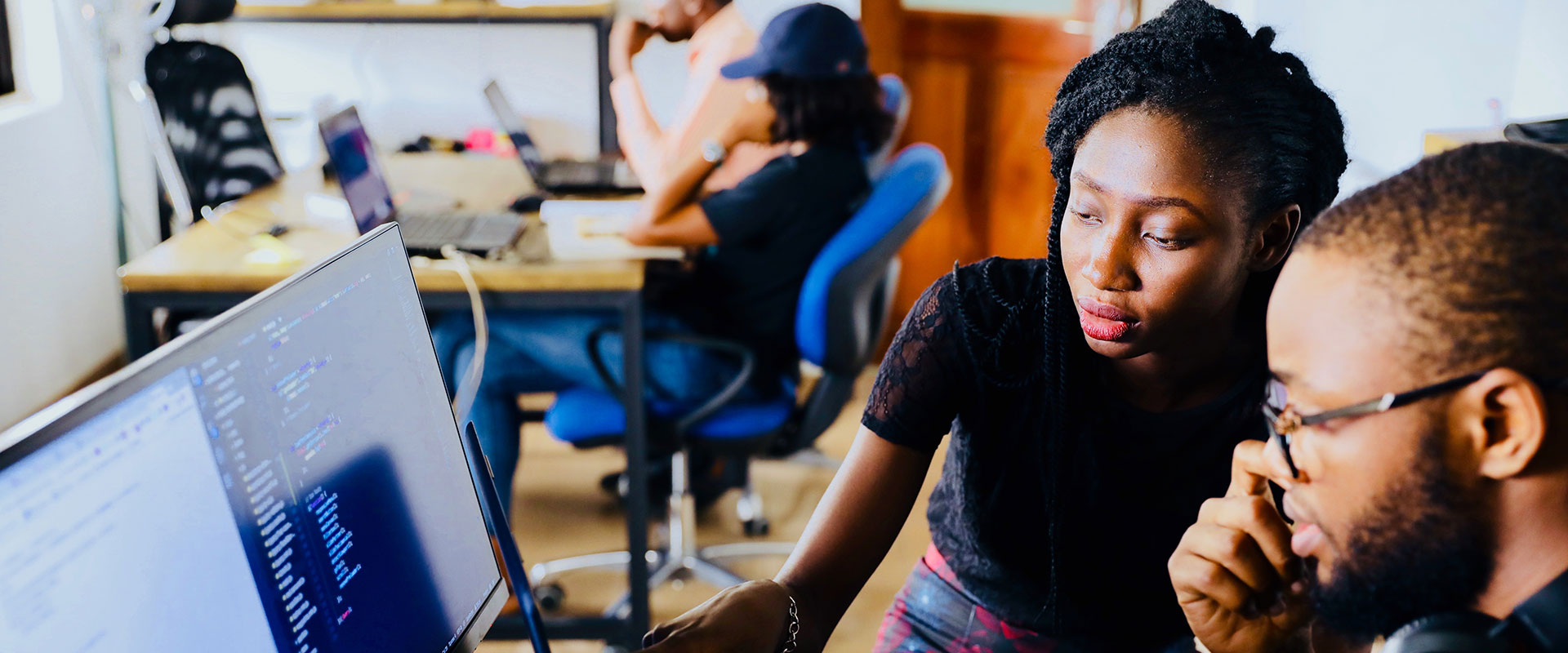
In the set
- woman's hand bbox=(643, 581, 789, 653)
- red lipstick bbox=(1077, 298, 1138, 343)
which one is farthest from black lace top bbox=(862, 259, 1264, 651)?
woman's hand bbox=(643, 581, 789, 653)

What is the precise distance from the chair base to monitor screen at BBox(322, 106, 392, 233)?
2.43 ft

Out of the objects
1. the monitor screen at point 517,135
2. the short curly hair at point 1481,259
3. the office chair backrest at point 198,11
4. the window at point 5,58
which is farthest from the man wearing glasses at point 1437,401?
the window at point 5,58

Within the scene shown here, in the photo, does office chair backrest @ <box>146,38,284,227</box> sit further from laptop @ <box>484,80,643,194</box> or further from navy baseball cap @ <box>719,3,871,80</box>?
navy baseball cap @ <box>719,3,871,80</box>

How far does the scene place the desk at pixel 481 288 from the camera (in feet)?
6.22

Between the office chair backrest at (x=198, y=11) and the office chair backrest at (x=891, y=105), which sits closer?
the office chair backrest at (x=891, y=105)

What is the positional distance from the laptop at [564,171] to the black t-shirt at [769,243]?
731 mm

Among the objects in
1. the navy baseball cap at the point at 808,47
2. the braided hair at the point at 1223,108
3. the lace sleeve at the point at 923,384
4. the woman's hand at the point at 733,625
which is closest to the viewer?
the woman's hand at the point at 733,625

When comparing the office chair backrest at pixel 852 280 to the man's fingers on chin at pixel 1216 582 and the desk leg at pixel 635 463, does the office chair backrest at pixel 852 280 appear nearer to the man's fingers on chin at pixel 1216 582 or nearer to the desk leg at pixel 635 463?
the desk leg at pixel 635 463

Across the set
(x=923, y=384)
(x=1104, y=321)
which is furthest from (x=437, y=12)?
(x=1104, y=321)

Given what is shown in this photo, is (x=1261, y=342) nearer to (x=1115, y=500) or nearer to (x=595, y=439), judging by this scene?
(x=1115, y=500)

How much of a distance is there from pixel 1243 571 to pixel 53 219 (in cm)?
285

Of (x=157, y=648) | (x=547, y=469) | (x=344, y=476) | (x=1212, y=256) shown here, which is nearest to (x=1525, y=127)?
(x=1212, y=256)

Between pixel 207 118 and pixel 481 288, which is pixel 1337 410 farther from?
pixel 207 118

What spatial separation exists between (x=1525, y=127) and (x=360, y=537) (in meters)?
1.24
